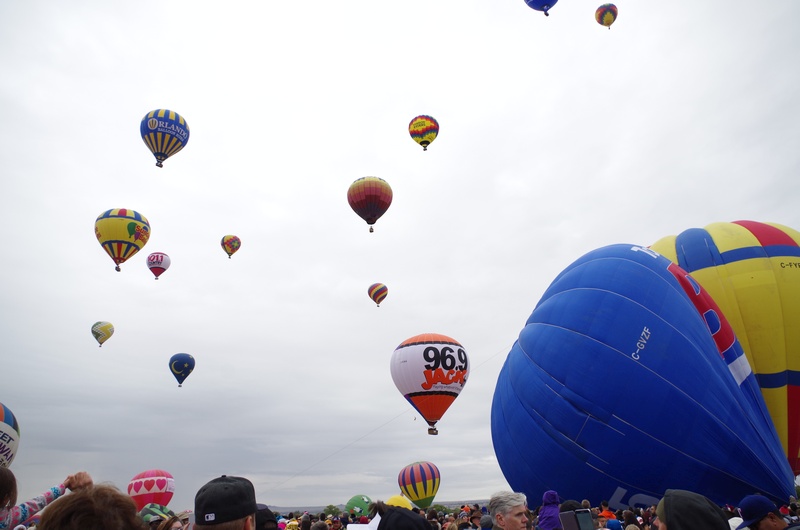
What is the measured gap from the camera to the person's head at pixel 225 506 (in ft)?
6.69

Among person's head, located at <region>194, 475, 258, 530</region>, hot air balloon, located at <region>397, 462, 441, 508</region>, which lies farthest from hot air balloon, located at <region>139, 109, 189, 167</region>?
person's head, located at <region>194, 475, 258, 530</region>

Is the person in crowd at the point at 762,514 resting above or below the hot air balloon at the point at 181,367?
below

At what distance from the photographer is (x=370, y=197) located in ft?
71.3

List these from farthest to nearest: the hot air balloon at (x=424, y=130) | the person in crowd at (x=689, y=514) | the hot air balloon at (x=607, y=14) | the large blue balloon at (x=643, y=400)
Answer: the hot air balloon at (x=424, y=130), the hot air balloon at (x=607, y=14), the large blue balloon at (x=643, y=400), the person in crowd at (x=689, y=514)

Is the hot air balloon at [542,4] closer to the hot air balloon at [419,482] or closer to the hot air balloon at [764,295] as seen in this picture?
the hot air balloon at [764,295]

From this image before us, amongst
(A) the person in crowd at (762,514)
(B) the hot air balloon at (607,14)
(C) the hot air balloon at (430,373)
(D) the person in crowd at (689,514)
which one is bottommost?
(A) the person in crowd at (762,514)

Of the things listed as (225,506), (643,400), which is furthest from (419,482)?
(225,506)

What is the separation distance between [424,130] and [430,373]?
11.3 meters

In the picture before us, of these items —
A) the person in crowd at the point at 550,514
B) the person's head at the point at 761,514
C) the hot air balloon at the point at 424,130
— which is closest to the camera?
the person's head at the point at 761,514

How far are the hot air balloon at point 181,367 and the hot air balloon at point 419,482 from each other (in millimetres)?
17305

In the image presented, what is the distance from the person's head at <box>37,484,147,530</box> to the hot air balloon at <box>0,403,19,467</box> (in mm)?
6035

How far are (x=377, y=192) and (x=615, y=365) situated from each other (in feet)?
43.5

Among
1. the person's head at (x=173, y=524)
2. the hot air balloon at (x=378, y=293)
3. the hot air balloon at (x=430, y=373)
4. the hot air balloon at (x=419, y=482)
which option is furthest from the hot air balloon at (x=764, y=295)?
the hot air balloon at (x=378, y=293)

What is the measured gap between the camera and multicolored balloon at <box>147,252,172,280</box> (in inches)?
1157
